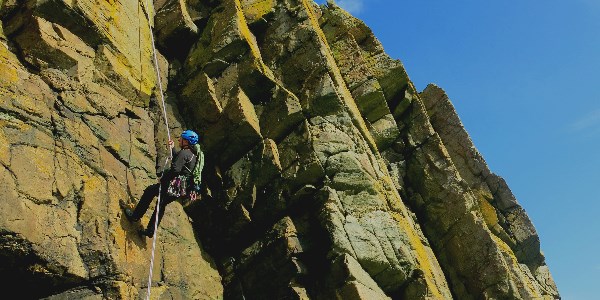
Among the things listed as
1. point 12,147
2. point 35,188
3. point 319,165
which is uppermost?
point 319,165

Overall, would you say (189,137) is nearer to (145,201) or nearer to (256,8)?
(145,201)

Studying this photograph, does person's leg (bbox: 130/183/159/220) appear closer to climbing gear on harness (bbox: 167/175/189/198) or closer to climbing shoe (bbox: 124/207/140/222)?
climbing shoe (bbox: 124/207/140/222)

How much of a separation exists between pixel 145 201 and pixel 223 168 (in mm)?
5056

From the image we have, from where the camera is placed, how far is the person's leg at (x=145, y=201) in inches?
498

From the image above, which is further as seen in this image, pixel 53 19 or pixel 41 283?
pixel 53 19

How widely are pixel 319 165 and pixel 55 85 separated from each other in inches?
342

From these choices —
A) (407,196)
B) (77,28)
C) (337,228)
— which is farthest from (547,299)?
(77,28)

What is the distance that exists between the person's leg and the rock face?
1.35ft

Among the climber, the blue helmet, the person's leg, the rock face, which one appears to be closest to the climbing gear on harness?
the climber

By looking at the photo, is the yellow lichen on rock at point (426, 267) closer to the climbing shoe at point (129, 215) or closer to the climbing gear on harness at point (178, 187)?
the climbing gear on harness at point (178, 187)

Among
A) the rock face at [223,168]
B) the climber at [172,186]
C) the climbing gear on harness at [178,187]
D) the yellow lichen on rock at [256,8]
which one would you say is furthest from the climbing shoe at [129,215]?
the yellow lichen on rock at [256,8]

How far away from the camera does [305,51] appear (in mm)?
20000

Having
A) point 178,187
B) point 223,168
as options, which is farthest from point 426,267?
point 178,187

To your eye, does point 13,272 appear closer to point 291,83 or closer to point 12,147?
point 12,147
